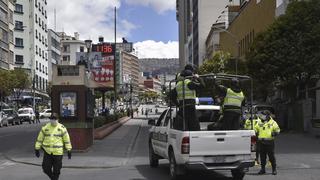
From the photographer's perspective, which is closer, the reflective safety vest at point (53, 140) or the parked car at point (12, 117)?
the reflective safety vest at point (53, 140)

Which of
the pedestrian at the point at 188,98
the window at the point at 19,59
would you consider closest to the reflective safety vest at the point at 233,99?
the pedestrian at the point at 188,98

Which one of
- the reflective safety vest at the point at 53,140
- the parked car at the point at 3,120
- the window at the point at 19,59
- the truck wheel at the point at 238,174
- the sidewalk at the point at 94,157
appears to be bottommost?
the sidewalk at the point at 94,157

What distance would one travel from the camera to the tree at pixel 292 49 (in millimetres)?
Result: 41188

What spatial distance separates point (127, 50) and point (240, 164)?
142883 millimetres

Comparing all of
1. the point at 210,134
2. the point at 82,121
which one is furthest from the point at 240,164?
the point at 82,121

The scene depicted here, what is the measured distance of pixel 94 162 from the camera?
65.1 ft

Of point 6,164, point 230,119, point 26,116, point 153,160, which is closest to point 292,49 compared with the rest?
point 153,160

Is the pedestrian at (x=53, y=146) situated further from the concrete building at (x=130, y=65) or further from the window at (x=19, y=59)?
the concrete building at (x=130, y=65)

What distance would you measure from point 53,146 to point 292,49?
103ft

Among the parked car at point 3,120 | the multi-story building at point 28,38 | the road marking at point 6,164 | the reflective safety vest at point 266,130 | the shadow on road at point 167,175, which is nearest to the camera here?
the shadow on road at point 167,175

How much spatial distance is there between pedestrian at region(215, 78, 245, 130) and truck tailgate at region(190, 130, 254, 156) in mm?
513

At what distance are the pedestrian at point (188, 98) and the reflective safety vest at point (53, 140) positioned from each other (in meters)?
Result: 2.82

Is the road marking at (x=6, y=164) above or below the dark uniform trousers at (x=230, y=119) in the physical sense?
below

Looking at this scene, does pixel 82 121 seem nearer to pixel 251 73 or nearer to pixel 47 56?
pixel 251 73
